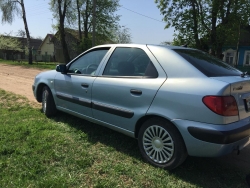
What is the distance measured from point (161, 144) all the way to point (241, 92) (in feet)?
3.66

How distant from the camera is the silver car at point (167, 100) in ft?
8.39

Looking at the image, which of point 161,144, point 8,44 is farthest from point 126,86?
point 8,44

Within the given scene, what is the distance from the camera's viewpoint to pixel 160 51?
10.4 feet

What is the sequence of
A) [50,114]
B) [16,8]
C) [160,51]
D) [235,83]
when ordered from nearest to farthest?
[235,83] → [160,51] → [50,114] → [16,8]

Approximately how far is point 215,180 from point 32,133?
288cm

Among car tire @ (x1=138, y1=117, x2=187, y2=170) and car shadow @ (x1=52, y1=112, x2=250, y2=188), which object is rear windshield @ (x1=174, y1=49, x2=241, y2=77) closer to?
car tire @ (x1=138, y1=117, x2=187, y2=170)

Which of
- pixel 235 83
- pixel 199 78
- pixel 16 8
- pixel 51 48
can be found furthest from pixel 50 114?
pixel 51 48

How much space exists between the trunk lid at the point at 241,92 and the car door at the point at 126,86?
766mm

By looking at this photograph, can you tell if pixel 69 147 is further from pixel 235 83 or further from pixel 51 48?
pixel 51 48

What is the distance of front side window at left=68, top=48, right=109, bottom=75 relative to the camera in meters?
3.97

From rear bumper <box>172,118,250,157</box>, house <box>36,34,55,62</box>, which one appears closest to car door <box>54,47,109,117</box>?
rear bumper <box>172,118,250,157</box>

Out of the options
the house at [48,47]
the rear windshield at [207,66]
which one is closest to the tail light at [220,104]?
the rear windshield at [207,66]

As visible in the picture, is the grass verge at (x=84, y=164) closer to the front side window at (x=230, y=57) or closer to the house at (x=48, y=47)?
the front side window at (x=230, y=57)

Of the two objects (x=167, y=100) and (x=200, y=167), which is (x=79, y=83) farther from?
(x=200, y=167)
